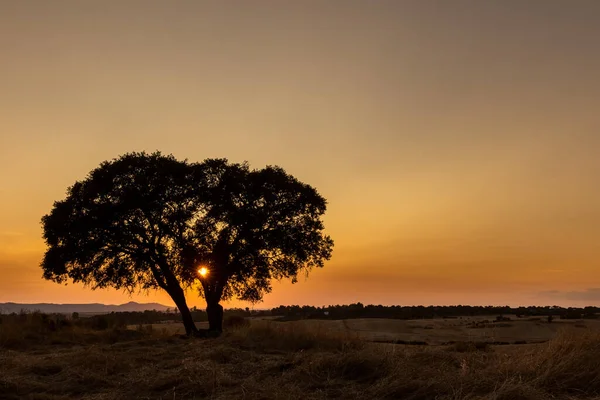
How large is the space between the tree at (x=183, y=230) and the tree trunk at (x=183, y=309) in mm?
53

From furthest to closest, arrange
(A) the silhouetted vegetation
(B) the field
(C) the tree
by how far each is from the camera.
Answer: (A) the silhouetted vegetation, (C) the tree, (B) the field

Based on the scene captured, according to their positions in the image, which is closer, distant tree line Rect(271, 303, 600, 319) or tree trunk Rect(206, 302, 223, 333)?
tree trunk Rect(206, 302, 223, 333)

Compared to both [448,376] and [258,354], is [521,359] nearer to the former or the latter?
[448,376]

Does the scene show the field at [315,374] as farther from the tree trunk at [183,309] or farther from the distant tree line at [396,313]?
the distant tree line at [396,313]

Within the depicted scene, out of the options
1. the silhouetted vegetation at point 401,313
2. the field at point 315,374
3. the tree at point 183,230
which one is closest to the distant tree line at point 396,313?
the silhouetted vegetation at point 401,313

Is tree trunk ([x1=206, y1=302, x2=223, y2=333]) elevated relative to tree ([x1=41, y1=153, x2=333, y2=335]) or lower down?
lower down

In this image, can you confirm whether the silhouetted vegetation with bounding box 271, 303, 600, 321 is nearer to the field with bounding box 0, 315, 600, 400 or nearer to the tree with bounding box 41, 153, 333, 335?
the tree with bounding box 41, 153, 333, 335

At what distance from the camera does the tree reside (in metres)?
26.2

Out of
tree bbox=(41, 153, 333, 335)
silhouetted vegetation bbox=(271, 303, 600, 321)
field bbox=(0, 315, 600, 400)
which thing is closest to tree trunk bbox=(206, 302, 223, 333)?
tree bbox=(41, 153, 333, 335)

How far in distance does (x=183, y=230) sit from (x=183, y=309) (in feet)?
14.1

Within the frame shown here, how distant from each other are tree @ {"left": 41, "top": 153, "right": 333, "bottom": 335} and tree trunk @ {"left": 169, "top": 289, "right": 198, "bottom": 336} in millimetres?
53

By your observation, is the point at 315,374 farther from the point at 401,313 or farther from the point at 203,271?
the point at 401,313

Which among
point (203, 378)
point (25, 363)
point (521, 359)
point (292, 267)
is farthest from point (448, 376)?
point (292, 267)

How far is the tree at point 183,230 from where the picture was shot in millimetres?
26219
